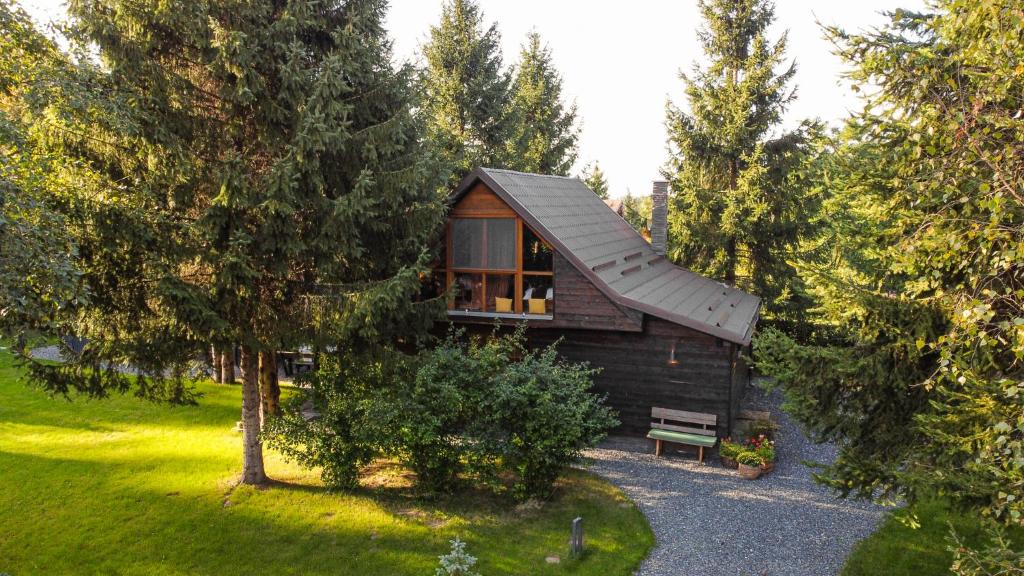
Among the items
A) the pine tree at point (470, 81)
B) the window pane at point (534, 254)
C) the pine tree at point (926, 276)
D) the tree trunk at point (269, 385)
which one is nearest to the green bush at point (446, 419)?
the tree trunk at point (269, 385)

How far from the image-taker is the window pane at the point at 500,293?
47.2ft

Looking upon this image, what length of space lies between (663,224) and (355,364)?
12.5 meters

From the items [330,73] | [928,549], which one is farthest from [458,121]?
[928,549]

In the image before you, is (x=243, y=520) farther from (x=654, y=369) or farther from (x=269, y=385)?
(x=654, y=369)

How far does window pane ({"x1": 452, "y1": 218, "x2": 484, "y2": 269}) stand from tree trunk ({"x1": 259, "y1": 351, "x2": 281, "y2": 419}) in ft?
15.9

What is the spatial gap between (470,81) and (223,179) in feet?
62.2

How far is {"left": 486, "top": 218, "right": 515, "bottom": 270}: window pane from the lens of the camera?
14.3 meters

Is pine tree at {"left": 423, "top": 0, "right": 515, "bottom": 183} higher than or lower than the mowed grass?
higher

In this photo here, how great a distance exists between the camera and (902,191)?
7051 mm

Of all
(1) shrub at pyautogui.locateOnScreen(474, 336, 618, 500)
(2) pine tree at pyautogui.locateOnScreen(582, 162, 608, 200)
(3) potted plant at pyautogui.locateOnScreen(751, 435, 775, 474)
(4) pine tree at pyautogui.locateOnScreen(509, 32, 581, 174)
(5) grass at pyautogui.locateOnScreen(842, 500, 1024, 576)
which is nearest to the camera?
(5) grass at pyautogui.locateOnScreen(842, 500, 1024, 576)

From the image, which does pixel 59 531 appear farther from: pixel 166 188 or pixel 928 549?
pixel 928 549

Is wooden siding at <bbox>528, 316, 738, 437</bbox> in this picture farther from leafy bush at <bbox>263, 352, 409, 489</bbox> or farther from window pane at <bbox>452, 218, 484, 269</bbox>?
leafy bush at <bbox>263, 352, 409, 489</bbox>

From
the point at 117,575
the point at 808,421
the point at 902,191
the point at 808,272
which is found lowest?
the point at 117,575

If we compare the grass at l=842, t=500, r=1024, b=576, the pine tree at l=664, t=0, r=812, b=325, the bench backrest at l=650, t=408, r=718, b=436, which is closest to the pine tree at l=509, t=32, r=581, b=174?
the pine tree at l=664, t=0, r=812, b=325
